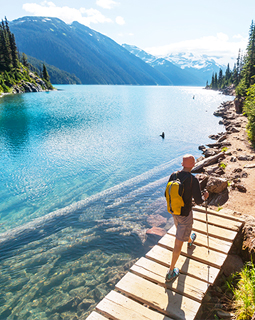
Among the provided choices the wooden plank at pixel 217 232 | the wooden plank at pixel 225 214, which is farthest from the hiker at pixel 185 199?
the wooden plank at pixel 225 214

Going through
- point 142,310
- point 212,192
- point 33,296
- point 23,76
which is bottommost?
point 33,296

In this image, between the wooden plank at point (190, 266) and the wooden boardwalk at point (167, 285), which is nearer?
the wooden boardwalk at point (167, 285)

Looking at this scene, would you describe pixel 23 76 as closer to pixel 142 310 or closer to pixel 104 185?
pixel 104 185

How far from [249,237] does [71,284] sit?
6.52 meters

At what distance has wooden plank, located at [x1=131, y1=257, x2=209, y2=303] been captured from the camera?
509 cm

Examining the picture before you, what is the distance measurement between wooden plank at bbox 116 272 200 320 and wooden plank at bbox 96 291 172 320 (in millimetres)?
133

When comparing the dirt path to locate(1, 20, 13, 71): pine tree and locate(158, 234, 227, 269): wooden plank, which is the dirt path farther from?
locate(1, 20, 13, 71): pine tree

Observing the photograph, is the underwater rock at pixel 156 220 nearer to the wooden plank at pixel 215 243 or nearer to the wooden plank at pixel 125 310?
the wooden plank at pixel 215 243

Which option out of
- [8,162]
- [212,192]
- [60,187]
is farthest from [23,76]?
[212,192]

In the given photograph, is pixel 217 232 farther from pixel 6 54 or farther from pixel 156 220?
pixel 6 54

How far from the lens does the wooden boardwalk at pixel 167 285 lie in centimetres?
470

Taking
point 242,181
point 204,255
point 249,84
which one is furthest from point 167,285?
point 249,84

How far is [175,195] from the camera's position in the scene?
512cm

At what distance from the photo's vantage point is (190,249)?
6473 millimetres
